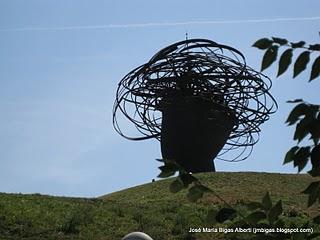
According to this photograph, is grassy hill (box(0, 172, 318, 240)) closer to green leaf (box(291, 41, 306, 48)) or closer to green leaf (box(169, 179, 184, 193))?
green leaf (box(169, 179, 184, 193))

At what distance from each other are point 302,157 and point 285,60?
283mm

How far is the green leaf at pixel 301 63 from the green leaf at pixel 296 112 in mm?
90

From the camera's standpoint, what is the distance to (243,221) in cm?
189

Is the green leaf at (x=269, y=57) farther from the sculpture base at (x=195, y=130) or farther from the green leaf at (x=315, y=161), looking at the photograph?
the sculpture base at (x=195, y=130)

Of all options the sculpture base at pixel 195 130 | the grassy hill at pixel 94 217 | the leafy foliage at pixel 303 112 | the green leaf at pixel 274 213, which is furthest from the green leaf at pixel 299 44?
the sculpture base at pixel 195 130

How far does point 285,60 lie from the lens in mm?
1750

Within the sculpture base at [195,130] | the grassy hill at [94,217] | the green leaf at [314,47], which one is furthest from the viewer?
the sculpture base at [195,130]

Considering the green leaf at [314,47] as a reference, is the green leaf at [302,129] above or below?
below

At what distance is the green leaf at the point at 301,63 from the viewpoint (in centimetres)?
173

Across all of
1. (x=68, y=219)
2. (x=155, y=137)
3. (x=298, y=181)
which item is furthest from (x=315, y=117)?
(x=155, y=137)

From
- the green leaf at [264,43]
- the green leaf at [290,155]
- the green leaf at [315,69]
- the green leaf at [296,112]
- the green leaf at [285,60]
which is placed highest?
the green leaf at [264,43]

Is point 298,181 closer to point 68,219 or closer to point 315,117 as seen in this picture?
point 68,219

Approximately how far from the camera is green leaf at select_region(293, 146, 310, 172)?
176 cm

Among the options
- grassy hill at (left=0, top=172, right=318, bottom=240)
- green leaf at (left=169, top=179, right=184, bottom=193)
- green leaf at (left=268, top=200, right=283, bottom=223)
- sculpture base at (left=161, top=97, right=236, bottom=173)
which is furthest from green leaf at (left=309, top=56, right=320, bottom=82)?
sculpture base at (left=161, top=97, right=236, bottom=173)
